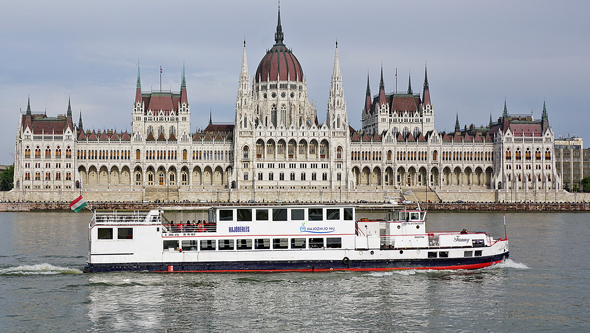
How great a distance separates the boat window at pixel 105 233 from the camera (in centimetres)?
4466

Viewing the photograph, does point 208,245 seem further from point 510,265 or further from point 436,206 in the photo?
point 436,206

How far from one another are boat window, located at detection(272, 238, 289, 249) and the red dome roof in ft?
336

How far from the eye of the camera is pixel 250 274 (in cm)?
4534

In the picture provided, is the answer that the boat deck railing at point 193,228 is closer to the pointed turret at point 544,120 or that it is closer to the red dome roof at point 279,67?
the red dome roof at point 279,67

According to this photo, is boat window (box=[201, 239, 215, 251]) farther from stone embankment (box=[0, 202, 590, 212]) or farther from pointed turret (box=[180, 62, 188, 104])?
pointed turret (box=[180, 62, 188, 104])

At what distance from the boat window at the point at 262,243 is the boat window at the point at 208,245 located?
270 centimetres

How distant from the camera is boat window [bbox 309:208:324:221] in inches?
1835

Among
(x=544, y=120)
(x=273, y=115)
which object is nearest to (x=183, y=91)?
(x=273, y=115)

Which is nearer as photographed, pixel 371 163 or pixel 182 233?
pixel 182 233

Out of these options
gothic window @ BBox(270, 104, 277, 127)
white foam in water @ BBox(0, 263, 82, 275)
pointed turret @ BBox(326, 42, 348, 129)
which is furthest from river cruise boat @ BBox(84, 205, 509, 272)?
gothic window @ BBox(270, 104, 277, 127)

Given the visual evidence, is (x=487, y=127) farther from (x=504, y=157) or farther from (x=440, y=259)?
(x=440, y=259)

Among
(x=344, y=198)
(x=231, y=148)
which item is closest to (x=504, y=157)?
(x=344, y=198)

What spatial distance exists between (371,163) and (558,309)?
103149 millimetres

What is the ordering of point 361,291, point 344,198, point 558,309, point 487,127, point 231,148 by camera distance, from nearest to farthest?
point 558,309 → point 361,291 → point 344,198 → point 231,148 → point 487,127
